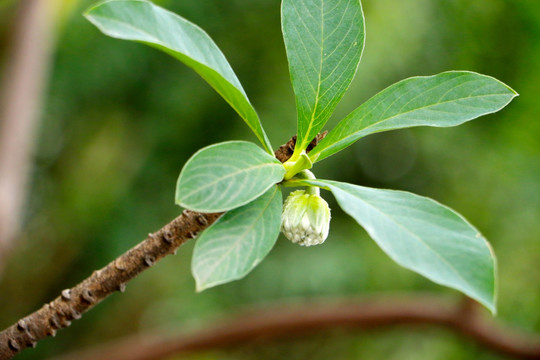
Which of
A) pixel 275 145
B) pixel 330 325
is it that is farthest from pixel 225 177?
pixel 275 145

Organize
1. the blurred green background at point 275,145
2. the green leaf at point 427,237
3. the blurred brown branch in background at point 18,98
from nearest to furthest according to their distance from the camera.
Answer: the green leaf at point 427,237 < the blurred brown branch in background at point 18,98 < the blurred green background at point 275,145

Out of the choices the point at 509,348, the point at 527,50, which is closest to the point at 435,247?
the point at 509,348

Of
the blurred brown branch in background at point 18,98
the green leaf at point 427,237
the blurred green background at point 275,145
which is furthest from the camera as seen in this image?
the blurred green background at point 275,145

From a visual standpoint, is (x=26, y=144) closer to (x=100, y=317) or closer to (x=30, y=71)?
(x=30, y=71)

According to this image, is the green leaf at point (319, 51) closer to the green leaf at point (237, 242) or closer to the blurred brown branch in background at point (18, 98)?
the green leaf at point (237, 242)

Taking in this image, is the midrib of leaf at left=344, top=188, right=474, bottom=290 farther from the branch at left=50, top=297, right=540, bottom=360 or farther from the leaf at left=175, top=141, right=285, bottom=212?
the branch at left=50, top=297, right=540, bottom=360

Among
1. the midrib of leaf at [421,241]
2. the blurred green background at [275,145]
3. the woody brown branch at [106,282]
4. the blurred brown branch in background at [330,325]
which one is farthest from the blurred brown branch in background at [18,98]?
the midrib of leaf at [421,241]
